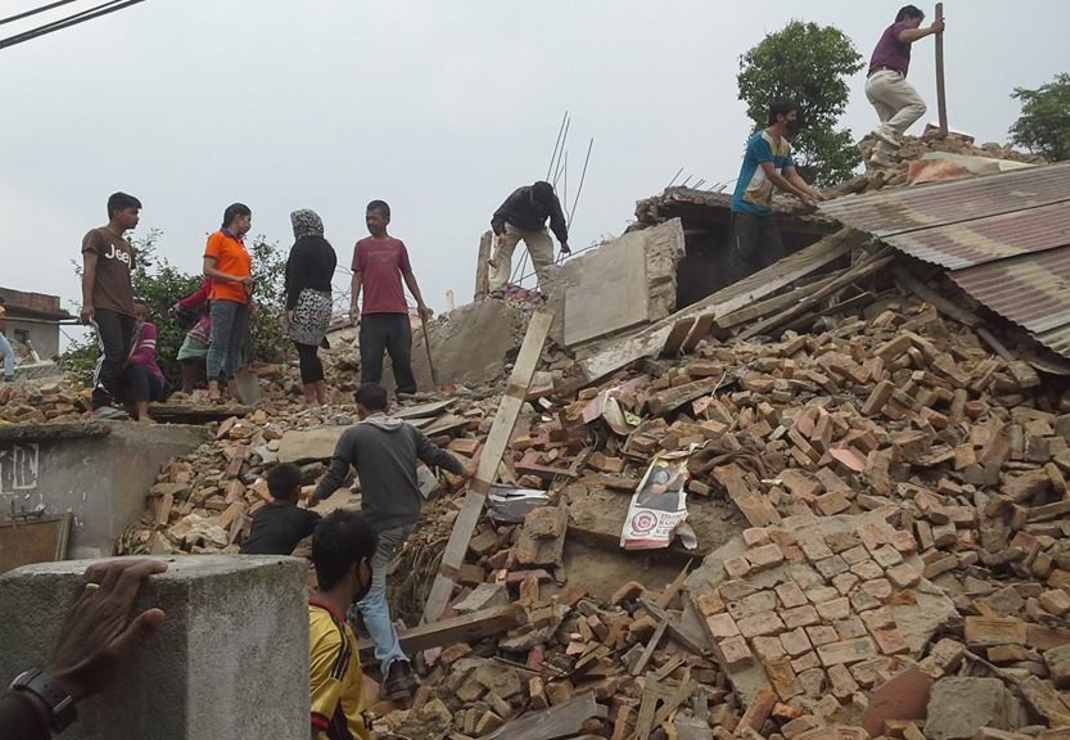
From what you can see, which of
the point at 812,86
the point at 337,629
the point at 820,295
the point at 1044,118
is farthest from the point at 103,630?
the point at 1044,118

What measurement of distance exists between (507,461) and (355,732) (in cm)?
427

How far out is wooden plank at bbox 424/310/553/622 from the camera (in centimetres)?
609

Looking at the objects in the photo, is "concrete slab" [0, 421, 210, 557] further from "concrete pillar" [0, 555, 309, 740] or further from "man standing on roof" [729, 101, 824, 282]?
"concrete pillar" [0, 555, 309, 740]

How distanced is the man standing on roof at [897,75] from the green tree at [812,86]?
6.68 metres

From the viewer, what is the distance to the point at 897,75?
11.2 metres

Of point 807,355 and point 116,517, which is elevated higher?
point 807,355

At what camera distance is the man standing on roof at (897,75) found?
437 inches

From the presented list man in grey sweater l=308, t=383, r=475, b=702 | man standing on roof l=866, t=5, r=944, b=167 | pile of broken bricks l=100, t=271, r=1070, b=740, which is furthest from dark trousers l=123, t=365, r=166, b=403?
man standing on roof l=866, t=5, r=944, b=167

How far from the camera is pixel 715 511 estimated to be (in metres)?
5.89

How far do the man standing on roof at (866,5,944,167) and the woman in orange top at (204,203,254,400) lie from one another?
679cm

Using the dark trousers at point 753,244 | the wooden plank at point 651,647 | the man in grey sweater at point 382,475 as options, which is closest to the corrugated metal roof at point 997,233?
the dark trousers at point 753,244

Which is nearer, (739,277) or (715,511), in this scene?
(715,511)

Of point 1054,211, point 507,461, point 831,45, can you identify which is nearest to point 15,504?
point 507,461

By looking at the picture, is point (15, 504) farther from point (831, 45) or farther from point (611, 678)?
point (831, 45)
